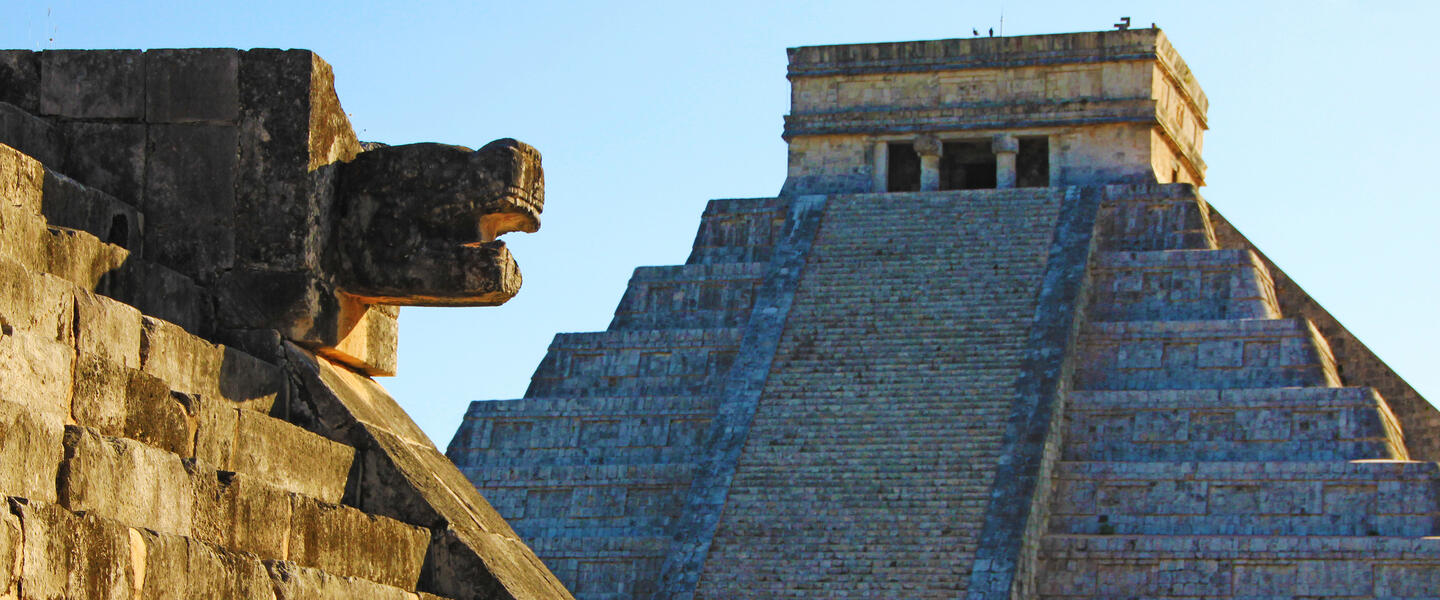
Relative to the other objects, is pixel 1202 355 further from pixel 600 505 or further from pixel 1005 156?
pixel 600 505

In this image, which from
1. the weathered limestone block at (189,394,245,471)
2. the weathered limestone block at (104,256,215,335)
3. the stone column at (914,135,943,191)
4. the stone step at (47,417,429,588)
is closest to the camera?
the stone step at (47,417,429,588)

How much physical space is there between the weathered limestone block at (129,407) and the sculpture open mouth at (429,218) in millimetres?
1418

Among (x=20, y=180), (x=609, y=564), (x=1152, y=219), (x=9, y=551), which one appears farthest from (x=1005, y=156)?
(x=9, y=551)

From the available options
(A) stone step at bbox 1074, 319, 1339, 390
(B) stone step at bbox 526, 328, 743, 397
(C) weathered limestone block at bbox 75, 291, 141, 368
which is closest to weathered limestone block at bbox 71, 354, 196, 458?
(C) weathered limestone block at bbox 75, 291, 141, 368

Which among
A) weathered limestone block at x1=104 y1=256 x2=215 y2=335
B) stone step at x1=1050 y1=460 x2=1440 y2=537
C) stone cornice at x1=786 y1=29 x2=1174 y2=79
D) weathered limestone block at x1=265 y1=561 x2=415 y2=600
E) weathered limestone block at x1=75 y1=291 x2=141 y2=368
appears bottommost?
weathered limestone block at x1=265 y1=561 x2=415 y2=600

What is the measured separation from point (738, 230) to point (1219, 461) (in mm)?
7760

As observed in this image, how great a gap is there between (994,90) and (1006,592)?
982cm

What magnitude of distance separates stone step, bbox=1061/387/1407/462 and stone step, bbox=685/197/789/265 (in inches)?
223

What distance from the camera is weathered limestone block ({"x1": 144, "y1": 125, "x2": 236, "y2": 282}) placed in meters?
7.62

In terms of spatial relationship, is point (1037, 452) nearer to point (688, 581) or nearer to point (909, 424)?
point (909, 424)

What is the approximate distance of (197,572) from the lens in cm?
597

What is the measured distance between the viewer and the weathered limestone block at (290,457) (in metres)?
6.85

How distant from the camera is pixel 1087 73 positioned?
103ft

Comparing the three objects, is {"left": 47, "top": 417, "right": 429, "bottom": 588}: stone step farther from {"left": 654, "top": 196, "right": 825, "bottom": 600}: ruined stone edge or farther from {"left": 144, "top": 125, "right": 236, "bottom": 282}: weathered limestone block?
{"left": 654, "top": 196, "right": 825, "bottom": 600}: ruined stone edge
